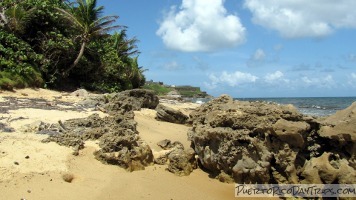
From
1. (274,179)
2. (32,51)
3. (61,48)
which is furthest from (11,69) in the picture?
(274,179)

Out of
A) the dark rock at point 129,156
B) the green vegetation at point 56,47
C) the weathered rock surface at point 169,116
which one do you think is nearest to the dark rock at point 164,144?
the dark rock at point 129,156

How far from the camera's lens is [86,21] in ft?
76.8

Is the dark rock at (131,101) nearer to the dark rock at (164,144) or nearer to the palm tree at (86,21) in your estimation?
the dark rock at (164,144)

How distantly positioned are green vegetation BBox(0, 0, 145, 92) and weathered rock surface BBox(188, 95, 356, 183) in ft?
39.5

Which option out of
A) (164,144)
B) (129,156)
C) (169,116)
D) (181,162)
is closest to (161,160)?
(181,162)

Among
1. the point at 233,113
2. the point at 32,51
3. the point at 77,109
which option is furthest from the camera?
the point at 32,51

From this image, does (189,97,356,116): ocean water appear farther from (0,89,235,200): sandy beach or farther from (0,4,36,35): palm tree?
(0,89,235,200): sandy beach

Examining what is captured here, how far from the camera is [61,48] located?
21.5m

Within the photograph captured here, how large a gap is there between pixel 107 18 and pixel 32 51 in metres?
6.52

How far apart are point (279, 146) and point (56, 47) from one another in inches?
696

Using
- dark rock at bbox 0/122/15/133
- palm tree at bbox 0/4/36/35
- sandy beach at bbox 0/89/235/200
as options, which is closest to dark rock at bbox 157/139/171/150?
sandy beach at bbox 0/89/235/200

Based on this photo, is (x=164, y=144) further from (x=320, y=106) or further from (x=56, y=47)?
(x=320, y=106)

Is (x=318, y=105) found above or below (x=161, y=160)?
above

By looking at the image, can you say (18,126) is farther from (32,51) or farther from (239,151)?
(32,51)
